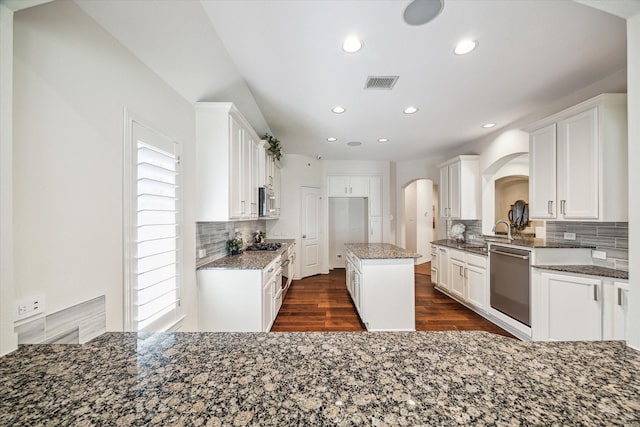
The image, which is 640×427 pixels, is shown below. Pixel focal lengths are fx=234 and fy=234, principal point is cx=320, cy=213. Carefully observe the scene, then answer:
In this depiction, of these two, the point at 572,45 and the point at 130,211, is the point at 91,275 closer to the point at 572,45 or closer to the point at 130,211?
the point at 130,211

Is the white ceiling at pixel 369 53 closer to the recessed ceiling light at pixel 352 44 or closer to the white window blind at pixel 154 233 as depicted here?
the recessed ceiling light at pixel 352 44

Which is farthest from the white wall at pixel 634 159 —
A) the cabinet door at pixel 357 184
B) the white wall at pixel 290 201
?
the cabinet door at pixel 357 184

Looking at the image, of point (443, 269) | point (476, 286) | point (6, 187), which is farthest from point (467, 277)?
point (6, 187)

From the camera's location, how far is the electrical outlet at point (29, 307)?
90 cm

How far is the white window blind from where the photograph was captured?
1514 millimetres

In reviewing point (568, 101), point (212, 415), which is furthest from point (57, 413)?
point (568, 101)

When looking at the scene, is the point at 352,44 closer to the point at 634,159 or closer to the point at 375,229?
the point at 634,159

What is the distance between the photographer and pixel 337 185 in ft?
19.4

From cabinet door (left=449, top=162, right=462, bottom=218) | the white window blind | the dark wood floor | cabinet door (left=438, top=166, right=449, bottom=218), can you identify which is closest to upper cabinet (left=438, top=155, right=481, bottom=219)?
cabinet door (left=449, top=162, right=462, bottom=218)

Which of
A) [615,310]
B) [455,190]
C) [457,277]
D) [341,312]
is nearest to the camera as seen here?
[615,310]

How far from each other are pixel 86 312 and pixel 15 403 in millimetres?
759

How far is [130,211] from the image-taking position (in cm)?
146

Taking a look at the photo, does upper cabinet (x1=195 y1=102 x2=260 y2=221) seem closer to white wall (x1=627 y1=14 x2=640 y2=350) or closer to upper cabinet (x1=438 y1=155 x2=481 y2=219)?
white wall (x1=627 y1=14 x2=640 y2=350)

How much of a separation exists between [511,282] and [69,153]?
160 inches
